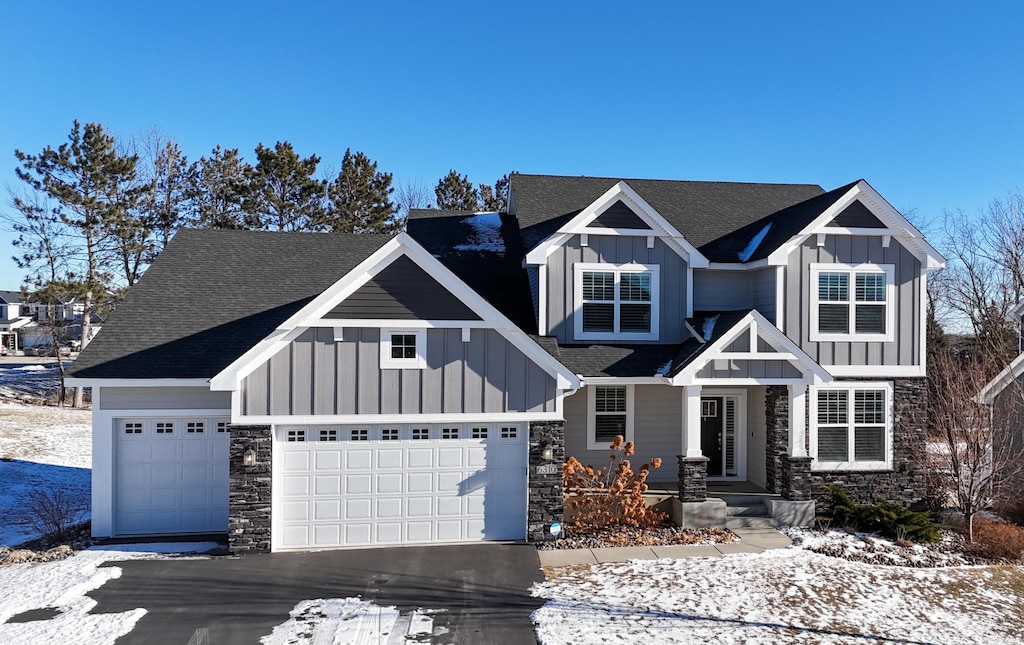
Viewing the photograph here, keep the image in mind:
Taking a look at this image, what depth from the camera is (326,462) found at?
10492 mm

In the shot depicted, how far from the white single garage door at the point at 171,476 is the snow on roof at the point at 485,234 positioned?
24.3 ft

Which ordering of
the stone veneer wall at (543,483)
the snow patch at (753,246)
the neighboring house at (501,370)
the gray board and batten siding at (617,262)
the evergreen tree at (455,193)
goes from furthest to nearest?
the evergreen tree at (455,193) < the snow patch at (753,246) < the gray board and batten siding at (617,262) < the stone veneer wall at (543,483) < the neighboring house at (501,370)

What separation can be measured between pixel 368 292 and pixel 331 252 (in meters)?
5.43

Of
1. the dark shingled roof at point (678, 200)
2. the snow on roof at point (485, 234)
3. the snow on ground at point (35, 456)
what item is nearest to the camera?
the snow on ground at point (35, 456)

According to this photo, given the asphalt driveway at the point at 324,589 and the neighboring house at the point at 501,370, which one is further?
the neighboring house at the point at 501,370

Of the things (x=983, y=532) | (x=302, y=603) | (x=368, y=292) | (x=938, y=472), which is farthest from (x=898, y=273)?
(x=302, y=603)

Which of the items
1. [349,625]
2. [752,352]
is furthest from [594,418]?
[349,625]

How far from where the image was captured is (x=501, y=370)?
420 inches

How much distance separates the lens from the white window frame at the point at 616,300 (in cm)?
1303

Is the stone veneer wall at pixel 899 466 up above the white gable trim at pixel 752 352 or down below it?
below

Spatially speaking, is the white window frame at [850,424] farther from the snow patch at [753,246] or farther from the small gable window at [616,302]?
the small gable window at [616,302]

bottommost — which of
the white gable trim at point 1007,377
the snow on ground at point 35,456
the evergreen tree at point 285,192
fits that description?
the snow on ground at point 35,456

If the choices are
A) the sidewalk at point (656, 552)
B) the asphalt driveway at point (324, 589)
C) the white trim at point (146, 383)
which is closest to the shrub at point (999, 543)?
the sidewalk at point (656, 552)

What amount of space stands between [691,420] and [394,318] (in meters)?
6.06
